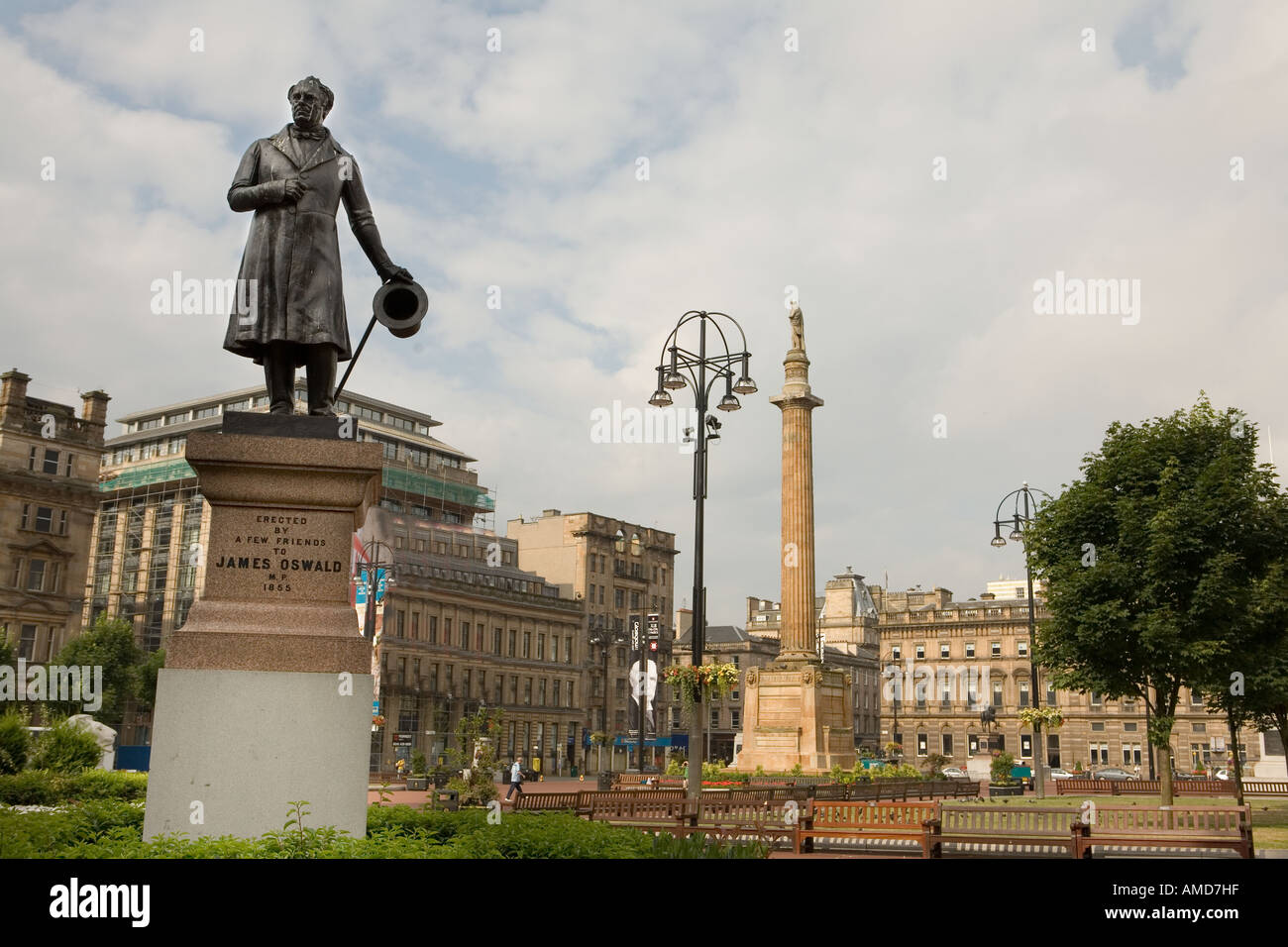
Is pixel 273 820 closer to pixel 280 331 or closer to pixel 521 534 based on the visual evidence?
pixel 280 331

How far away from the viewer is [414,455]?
88.4 m

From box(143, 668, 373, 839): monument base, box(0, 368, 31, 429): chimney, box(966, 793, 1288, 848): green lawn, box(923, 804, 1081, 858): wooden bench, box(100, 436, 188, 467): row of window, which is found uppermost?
box(100, 436, 188, 467): row of window

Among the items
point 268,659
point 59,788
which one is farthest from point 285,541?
point 59,788

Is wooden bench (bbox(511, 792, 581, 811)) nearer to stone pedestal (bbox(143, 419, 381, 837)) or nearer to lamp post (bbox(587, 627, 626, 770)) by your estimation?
stone pedestal (bbox(143, 419, 381, 837))

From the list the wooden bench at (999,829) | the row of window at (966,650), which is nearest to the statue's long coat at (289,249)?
the wooden bench at (999,829)

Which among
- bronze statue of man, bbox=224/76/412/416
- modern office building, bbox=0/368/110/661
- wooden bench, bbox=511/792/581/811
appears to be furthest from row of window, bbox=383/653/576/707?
bronze statue of man, bbox=224/76/412/416

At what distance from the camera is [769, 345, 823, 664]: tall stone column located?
44.3 meters

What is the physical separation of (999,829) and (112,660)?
2073 inches

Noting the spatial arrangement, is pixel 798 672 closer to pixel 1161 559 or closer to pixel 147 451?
pixel 1161 559

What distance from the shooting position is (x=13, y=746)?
19578mm

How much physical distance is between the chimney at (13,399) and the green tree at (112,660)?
11.3 meters

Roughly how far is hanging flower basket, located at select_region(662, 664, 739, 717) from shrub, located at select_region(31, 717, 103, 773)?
1080cm
